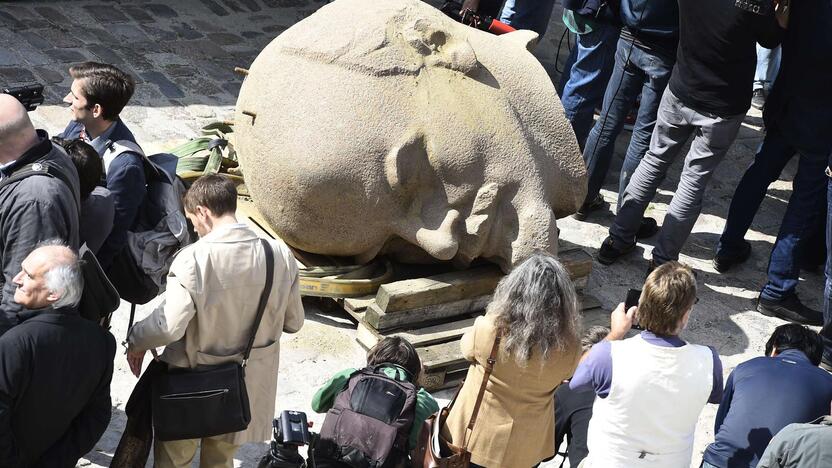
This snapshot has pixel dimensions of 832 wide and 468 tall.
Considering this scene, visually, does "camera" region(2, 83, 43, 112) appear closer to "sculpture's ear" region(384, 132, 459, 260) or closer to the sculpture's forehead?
the sculpture's forehead

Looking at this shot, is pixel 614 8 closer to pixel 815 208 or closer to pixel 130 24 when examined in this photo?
pixel 815 208

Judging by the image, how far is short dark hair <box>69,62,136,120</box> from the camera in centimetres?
519

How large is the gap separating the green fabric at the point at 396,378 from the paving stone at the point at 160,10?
5.79 metres

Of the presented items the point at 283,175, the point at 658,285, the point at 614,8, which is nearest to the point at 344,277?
the point at 283,175

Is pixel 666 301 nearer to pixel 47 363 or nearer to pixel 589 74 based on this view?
pixel 47 363

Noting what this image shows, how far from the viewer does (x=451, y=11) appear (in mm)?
7664

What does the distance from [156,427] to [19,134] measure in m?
1.26

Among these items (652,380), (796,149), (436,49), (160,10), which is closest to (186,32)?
(160,10)

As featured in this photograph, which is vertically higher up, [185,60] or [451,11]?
[451,11]

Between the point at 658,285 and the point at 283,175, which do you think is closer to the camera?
the point at 658,285

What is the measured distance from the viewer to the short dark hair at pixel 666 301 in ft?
14.2

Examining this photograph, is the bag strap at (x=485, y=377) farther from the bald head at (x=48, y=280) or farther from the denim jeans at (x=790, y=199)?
the denim jeans at (x=790, y=199)

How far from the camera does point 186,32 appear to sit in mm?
9328

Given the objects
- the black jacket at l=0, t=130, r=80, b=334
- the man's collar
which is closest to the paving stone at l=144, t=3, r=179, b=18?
the man's collar
